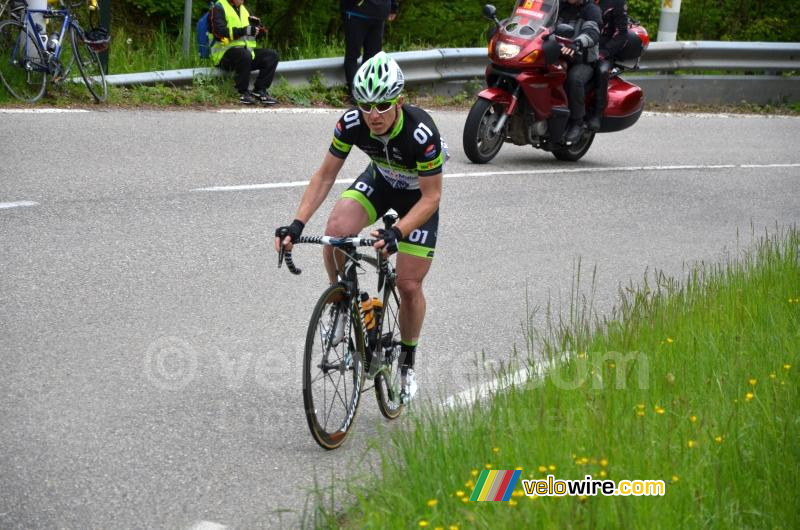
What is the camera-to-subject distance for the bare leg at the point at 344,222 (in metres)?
6.07

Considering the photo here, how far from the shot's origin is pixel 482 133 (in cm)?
1280

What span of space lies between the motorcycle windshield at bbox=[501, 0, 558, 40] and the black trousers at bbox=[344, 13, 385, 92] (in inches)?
95.2

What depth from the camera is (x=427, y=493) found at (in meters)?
4.61

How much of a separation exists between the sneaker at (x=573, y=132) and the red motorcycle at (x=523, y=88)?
0.22 feet

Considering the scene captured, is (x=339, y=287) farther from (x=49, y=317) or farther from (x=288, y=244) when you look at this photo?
(x=49, y=317)

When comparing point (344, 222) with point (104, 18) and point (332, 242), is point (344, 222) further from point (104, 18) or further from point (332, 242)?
point (104, 18)

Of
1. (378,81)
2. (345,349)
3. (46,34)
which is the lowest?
(345,349)

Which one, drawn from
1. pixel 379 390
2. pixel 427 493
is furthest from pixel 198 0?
pixel 427 493

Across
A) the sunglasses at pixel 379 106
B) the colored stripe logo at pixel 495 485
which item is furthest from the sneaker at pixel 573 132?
the colored stripe logo at pixel 495 485

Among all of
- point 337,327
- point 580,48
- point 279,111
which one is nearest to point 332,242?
point 337,327

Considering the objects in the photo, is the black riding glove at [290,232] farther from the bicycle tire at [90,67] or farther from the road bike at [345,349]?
the bicycle tire at [90,67]

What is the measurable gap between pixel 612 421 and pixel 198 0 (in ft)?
55.6

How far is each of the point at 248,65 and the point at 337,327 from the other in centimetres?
915

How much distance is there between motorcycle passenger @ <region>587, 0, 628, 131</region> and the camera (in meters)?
13.1
